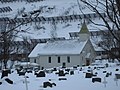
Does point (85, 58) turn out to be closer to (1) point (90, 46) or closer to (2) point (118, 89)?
(1) point (90, 46)

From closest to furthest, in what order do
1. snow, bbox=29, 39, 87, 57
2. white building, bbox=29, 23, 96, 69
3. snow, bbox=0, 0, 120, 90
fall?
1. snow, bbox=0, 0, 120, 90
2. white building, bbox=29, 23, 96, 69
3. snow, bbox=29, 39, 87, 57

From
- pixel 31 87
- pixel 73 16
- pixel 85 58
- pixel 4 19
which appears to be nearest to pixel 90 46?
pixel 85 58

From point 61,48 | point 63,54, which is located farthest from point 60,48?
point 63,54

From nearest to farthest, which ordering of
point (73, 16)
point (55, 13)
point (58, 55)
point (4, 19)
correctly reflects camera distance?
point (4, 19) < point (58, 55) < point (73, 16) < point (55, 13)

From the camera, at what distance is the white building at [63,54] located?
196ft

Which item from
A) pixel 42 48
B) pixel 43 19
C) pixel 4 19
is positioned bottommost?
pixel 43 19

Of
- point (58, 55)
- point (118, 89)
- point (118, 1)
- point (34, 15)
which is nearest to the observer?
point (34, 15)

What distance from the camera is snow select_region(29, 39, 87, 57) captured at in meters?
60.2

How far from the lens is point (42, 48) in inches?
2499

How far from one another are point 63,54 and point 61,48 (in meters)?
1.75

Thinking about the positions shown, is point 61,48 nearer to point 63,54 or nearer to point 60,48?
point 60,48

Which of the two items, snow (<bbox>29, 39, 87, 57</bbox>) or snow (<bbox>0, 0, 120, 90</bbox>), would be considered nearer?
snow (<bbox>0, 0, 120, 90</bbox>)

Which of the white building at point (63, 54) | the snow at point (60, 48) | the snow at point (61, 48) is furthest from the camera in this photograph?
the snow at point (61, 48)

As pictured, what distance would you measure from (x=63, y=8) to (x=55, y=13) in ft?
24.0
